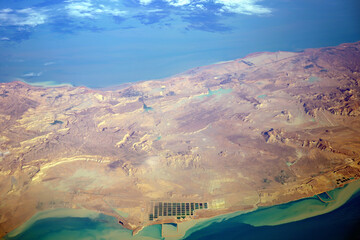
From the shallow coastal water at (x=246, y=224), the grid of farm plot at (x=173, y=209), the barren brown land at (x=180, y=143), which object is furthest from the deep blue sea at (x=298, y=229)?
the grid of farm plot at (x=173, y=209)

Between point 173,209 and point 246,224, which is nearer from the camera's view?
point 246,224

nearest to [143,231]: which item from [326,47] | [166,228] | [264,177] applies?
[166,228]

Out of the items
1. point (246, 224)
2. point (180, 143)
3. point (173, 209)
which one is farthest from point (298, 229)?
point (180, 143)

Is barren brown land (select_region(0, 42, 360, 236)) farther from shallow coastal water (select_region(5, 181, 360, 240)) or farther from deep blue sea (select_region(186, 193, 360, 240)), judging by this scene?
deep blue sea (select_region(186, 193, 360, 240))

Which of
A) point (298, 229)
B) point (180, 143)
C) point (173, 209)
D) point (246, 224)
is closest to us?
point (298, 229)

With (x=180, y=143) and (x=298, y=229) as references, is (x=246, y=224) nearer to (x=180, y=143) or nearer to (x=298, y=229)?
(x=298, y=229)

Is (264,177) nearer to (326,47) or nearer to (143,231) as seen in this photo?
(143,231)

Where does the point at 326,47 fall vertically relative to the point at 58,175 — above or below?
above
